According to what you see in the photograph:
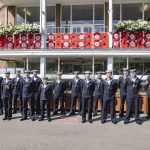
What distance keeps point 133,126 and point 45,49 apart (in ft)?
25.8

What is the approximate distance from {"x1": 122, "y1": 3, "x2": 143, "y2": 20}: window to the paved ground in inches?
385

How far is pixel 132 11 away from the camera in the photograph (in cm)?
1984

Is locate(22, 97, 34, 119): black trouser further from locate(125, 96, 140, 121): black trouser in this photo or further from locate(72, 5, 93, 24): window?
locate(72, 5, 93, 24): window

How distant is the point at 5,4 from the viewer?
20.5 m

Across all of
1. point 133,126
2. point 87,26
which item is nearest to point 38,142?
point 133,126

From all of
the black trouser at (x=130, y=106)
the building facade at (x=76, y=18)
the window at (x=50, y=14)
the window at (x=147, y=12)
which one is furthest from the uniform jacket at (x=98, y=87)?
the window at (x=50, y=14)

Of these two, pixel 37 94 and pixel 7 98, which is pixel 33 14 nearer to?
pixel 37 94

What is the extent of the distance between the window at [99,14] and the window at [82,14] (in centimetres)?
31

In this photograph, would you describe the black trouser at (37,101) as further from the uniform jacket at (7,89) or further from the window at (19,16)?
the window at (19,16)

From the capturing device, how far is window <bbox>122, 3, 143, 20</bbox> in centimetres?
1958

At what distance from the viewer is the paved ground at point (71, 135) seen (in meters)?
8.11

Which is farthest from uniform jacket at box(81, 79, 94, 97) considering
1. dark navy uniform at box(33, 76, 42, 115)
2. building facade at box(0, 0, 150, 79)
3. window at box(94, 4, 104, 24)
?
window at box(94, 4, 104, 24)

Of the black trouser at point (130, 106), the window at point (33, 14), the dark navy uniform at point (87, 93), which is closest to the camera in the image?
the black trouser at point (130, 106)

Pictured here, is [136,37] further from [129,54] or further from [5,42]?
[5,42]
